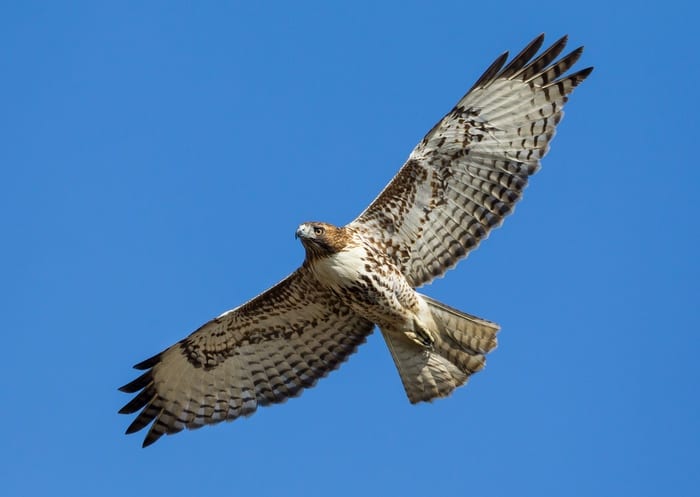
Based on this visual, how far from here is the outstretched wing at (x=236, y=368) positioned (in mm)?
13742

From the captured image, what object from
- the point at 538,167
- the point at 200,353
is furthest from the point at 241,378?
the point at 538,167

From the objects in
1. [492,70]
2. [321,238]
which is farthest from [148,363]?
[492,70]

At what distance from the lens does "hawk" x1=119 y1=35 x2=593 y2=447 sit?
12914 millimetres

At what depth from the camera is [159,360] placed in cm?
1378

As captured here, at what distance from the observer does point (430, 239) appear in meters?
13.3

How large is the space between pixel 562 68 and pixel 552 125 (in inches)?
22.9

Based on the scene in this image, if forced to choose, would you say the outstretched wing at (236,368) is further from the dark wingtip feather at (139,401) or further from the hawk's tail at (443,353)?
the hawk's tail at (443,353)

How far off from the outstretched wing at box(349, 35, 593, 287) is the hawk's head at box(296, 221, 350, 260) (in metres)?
0.58

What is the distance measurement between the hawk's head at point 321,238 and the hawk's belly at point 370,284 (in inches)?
2.8

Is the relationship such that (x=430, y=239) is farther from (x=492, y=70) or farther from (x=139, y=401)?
(x=139, y=401)

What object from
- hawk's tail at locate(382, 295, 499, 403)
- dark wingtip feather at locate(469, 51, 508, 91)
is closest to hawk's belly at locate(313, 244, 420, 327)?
hawk's tail at locate(382, 295, 499, 403)

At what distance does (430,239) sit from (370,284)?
947 mm

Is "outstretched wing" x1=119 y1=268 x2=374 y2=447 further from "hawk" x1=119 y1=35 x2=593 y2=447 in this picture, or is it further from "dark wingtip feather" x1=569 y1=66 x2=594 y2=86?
"dark wingtip feather" x1=569 y1=66 x2=594 y2=86

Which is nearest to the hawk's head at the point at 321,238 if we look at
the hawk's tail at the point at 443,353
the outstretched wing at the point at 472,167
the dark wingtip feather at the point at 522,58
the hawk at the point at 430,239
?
the hawk at the point at 430,239
